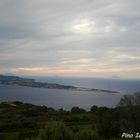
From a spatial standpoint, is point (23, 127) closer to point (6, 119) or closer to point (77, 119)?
point (6, 119)

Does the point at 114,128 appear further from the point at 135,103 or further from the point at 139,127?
the point at 135,103

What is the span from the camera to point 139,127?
1353 inches

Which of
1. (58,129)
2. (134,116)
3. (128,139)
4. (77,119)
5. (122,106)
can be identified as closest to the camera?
(58,129)

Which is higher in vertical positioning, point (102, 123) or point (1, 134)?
point (102, 123)

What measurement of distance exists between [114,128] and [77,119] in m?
17.0

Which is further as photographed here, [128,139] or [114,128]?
[114,128]

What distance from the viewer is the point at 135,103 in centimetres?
3847

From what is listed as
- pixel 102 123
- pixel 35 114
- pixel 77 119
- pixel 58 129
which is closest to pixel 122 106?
pixel 102 123

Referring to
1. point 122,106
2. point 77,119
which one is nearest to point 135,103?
point 122,106

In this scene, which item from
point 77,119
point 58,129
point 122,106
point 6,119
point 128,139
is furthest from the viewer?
point 77,119

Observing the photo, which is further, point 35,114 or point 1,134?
point 35,114

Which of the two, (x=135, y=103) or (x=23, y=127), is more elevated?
(x=135, y=103)

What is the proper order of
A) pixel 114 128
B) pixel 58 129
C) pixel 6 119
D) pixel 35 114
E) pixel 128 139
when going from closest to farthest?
1. pixel 58 129
2. pixel 128 139
3. pixel 114 128
4. pixel 6 119
5. pixel 35 114

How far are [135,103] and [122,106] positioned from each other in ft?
5.07
